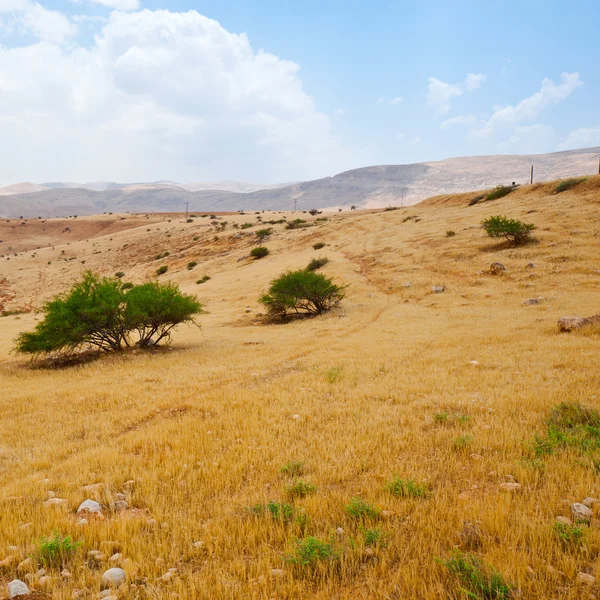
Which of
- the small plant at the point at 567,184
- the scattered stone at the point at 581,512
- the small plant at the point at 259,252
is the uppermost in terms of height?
the small plant at the point at 567,184

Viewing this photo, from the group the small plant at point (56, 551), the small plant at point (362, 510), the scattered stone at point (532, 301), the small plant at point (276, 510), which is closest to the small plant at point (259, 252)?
the scattered stone at point (532, 301)

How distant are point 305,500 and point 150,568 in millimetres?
1488

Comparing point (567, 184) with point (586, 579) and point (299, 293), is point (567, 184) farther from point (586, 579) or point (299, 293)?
point (586, 579)

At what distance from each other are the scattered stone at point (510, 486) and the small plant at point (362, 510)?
1.36 metres

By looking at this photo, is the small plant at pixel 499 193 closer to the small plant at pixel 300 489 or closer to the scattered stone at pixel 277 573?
the small plant at pixel 300 489

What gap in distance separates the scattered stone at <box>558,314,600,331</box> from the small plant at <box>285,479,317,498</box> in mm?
10197

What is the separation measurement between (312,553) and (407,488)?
53.6 inches

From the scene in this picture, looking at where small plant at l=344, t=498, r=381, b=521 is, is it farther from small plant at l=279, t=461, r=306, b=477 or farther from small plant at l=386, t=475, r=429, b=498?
small plant at l=279, t=461, r=306, b=477

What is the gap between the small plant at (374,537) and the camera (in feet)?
11.1

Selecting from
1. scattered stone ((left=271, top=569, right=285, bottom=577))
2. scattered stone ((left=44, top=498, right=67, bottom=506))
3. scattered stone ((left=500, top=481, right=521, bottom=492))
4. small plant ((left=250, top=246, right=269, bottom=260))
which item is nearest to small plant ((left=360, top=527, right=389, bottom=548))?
scattered stone ((left=271, top=569, right=285, bottom=577))

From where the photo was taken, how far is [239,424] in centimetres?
650

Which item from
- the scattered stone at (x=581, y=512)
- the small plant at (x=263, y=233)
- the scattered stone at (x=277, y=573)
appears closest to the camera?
the scattered stone at (x=277, y=573)

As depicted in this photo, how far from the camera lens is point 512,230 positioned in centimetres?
2622

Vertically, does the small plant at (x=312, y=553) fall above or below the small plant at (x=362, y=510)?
above
